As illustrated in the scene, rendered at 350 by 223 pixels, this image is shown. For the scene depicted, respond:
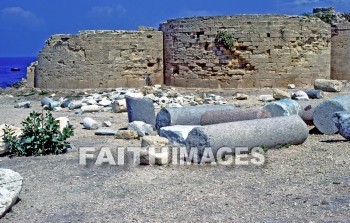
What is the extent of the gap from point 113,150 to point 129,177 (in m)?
1.43

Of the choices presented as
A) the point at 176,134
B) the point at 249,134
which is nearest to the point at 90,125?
the point at 176,134

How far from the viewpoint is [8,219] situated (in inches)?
193

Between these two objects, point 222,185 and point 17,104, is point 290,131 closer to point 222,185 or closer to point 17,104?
point 222,185

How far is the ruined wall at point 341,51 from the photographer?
60.4ft

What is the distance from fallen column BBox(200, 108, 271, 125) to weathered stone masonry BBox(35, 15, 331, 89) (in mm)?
7904

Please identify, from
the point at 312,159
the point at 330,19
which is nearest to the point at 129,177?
the point at 312,159

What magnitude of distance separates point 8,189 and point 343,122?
5043 mm

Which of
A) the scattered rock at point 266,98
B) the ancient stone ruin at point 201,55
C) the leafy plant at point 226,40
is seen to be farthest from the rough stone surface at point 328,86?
the leafy plant at point 226,40

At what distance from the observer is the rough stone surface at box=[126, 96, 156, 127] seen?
10008mm

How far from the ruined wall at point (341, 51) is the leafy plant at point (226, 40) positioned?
434 centimetres

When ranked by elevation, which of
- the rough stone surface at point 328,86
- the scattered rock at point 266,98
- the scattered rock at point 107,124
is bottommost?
the scattered rock at point 107,124

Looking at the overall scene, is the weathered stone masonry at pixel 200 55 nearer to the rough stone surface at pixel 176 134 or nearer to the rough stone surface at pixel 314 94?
the rough stone surface at pixel 314 94

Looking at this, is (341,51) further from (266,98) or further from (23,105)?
(23,105)

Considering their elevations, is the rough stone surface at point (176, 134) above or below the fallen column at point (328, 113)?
below
